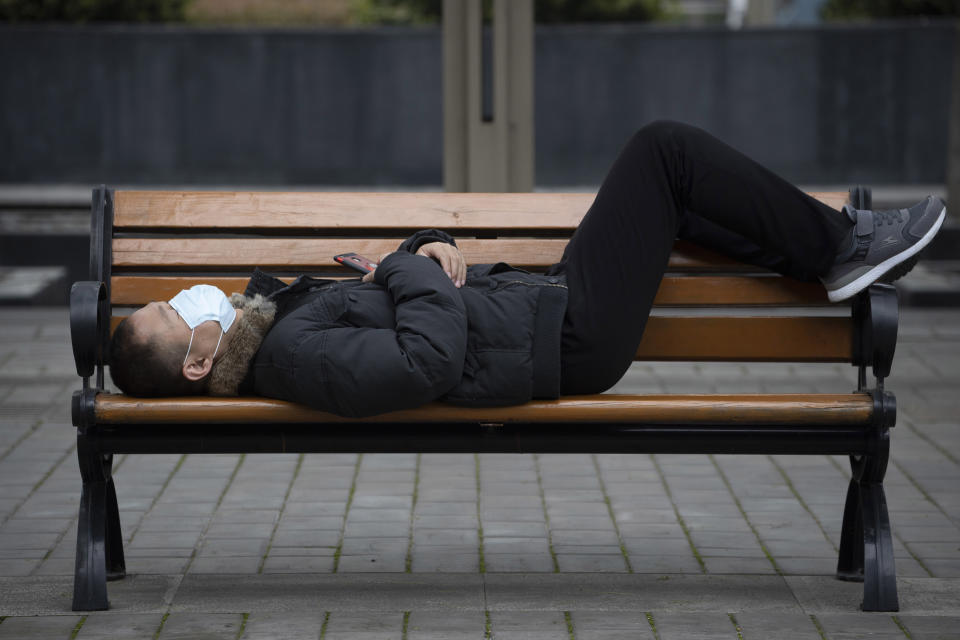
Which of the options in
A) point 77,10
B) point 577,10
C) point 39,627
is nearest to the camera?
point 39,627

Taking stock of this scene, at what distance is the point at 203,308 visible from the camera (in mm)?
3252

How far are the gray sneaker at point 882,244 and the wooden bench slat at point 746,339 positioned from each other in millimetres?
195

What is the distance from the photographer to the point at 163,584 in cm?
353

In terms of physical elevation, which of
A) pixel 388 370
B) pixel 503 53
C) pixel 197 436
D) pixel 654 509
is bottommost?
pixel 654 509

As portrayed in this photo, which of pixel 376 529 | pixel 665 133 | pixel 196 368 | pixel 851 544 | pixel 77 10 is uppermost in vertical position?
pixel 77 10

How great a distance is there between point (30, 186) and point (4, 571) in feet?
44.0

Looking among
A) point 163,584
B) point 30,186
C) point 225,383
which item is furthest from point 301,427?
point 30,186

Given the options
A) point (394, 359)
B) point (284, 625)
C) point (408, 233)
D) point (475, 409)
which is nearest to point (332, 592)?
point (284, 625)

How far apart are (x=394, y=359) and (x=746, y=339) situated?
1.11m

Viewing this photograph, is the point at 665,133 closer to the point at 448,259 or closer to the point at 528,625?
the point at 448,259

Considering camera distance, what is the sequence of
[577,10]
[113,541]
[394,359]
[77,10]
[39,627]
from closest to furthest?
[394,359] < [39,627] < [113,541] < [77,10] < [577,10]

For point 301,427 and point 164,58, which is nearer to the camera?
point 301,427

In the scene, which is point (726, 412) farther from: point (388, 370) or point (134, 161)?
point (134, 161)

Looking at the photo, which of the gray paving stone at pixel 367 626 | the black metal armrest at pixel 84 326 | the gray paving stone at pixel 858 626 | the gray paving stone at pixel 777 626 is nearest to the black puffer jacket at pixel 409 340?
the black metal armrest at pixel 84 326
